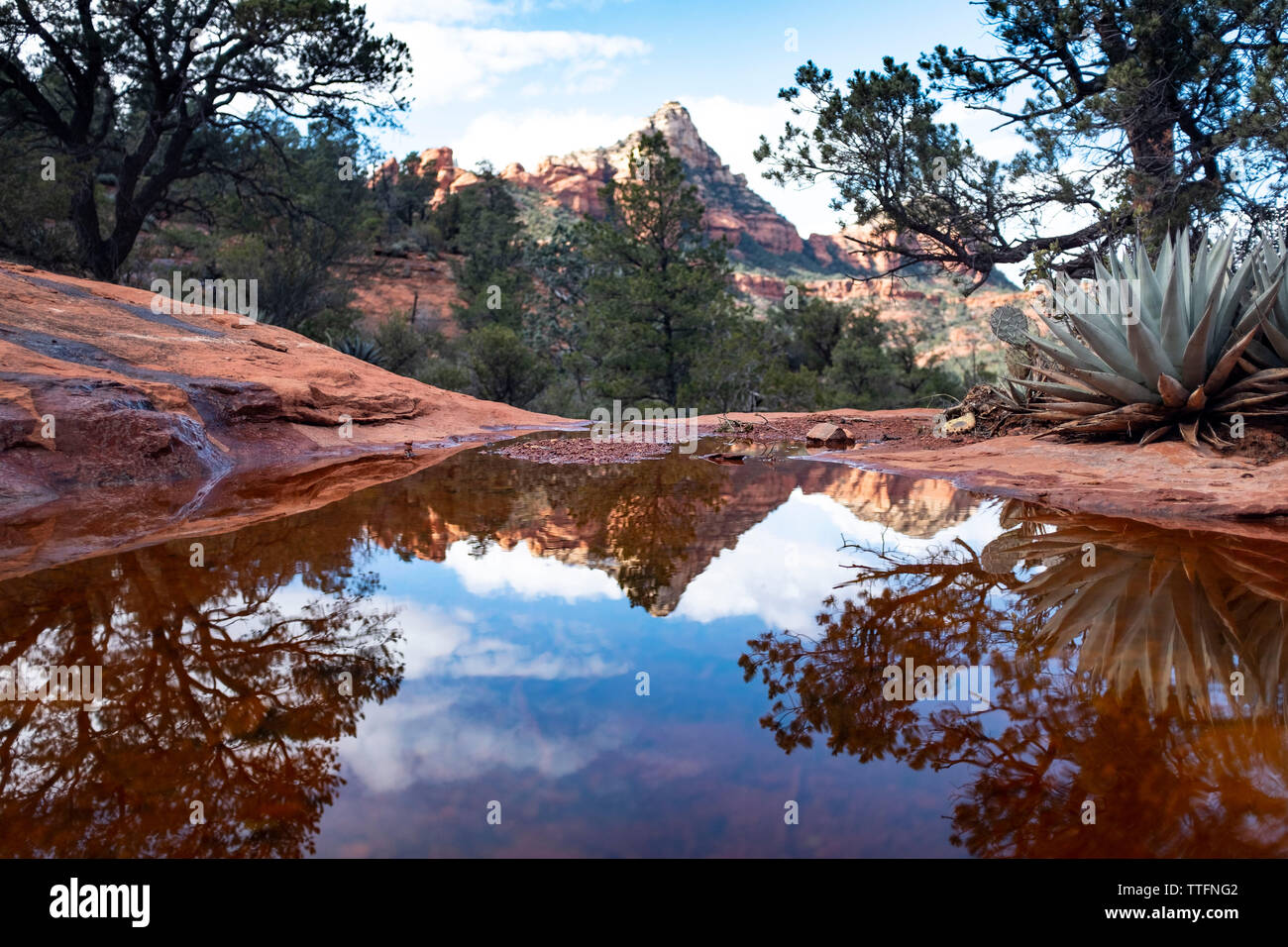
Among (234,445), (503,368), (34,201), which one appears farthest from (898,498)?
(34,201)

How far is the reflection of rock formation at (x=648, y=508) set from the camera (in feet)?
10.8

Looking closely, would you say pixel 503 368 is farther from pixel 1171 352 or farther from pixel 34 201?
pixel 1171 352

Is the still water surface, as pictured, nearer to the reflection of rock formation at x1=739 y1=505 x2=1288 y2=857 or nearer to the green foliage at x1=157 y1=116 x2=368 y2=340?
the reflection of rock formation at x1=739 y1=505 x2=1288 y2=857

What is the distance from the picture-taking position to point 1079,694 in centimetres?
182

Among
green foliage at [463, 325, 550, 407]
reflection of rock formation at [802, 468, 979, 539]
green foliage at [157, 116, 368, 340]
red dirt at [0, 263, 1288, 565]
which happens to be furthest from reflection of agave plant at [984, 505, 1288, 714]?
green foliage at [157, 116, 368, 340]

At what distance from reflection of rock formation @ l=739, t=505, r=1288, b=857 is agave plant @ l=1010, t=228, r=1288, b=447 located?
2.09 meters

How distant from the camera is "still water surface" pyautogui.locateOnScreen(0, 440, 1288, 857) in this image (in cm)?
135

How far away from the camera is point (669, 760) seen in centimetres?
160

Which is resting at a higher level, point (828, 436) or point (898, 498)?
point (828, 436)

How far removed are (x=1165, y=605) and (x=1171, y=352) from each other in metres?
3.33

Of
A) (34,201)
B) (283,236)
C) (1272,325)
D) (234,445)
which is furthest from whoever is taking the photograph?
(283,236)
